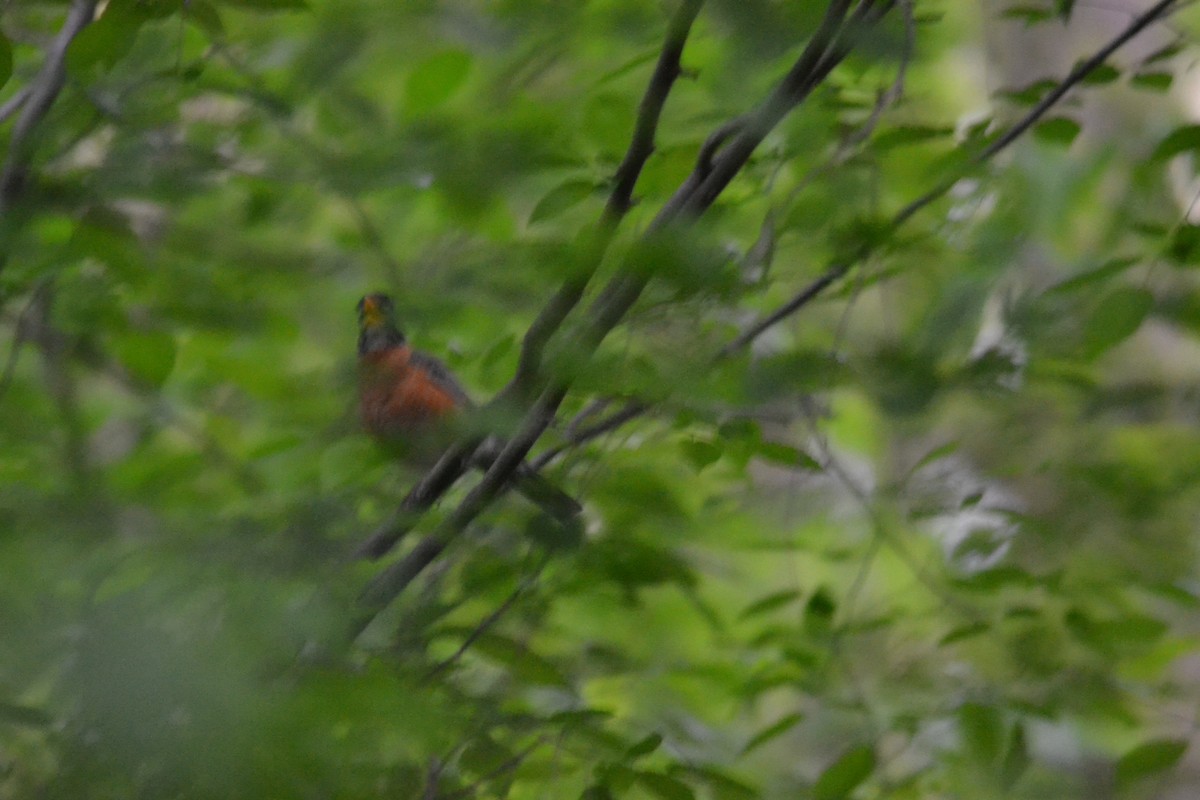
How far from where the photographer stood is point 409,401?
425 centimetres

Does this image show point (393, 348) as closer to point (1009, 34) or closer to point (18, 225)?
point (18, 225)

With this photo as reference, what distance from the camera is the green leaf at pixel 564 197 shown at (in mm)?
2154

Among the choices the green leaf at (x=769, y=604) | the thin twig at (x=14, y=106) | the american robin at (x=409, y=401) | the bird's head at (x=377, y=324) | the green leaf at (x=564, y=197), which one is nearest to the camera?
the green leaf at (x=564, y=197)

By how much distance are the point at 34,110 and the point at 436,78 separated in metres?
0.94

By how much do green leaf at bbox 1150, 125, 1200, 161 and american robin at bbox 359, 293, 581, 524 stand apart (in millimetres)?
1430

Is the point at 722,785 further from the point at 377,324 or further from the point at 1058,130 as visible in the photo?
the point at 377,324

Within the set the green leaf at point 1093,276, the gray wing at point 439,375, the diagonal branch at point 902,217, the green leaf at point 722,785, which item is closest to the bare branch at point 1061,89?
the diagonal branch at point 902,217

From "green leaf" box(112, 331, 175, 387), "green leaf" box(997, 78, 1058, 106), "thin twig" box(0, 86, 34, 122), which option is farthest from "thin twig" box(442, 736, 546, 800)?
"thin twig" box(0, 86, 34, 122)

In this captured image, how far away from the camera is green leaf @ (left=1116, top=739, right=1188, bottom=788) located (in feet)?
7.76

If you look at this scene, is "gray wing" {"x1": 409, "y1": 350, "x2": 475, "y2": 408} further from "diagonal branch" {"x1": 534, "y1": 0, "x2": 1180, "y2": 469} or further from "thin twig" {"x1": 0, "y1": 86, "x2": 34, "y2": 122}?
"diagonal branch" {"x1": 534, "y1": 0, "x2": 1180, "y2": 469}

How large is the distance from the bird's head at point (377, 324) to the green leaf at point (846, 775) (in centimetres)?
160

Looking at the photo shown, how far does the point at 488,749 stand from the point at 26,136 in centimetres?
165

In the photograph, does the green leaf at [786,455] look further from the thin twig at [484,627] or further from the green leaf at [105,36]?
the green leaf at [105,36]

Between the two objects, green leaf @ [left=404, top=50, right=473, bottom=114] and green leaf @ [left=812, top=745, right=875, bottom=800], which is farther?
green leaf @ [left=404, top=50, right=473, bottom=114]
